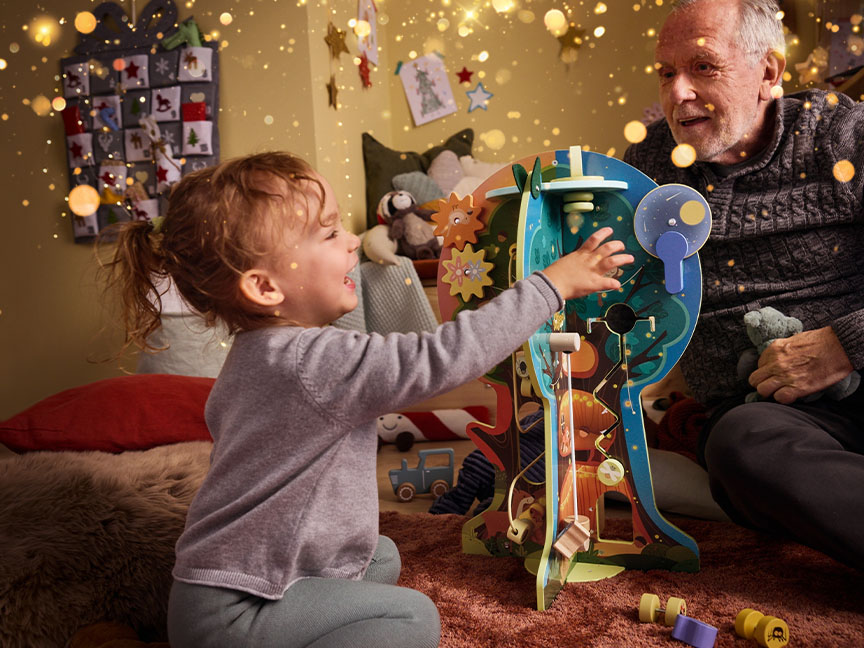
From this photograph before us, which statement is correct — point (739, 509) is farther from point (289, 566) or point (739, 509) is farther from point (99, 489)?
point (99, 489)

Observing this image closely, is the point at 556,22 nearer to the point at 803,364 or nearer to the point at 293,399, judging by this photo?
the point at 803,364

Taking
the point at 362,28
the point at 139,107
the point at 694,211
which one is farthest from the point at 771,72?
the point at 139,107

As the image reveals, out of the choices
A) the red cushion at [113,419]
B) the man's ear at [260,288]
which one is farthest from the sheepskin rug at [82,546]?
the man's ear at [260,288]

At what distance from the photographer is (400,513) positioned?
147cm

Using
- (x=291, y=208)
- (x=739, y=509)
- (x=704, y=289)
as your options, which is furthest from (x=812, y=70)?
(x=291, y=208)

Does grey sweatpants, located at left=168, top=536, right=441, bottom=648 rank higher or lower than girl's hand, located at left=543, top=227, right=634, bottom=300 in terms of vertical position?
lower

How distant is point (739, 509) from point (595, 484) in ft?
0.85

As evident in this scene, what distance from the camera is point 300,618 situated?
78cm

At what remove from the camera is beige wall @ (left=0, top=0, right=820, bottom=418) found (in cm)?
235

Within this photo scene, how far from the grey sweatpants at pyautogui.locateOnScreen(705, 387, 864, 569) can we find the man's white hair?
62 cm

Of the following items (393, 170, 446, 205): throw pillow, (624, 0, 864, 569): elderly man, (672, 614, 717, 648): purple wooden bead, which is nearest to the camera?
(672, 614, 717, 648): purple wooden bead

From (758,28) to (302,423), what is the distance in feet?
3.60

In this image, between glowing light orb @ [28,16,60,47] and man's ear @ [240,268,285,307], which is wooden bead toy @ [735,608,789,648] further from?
glowing light orb @ [28,16,60,47]

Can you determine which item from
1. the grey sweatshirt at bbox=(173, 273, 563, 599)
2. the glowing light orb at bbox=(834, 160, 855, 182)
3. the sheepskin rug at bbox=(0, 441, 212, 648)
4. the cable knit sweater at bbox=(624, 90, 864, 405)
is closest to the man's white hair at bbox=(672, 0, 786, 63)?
the cable knit sweater at bbox=(624, 90, 864, 405)
